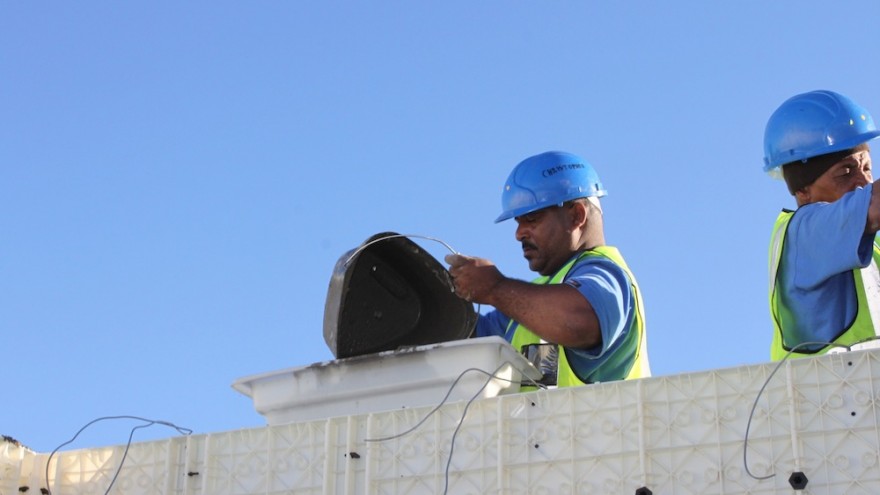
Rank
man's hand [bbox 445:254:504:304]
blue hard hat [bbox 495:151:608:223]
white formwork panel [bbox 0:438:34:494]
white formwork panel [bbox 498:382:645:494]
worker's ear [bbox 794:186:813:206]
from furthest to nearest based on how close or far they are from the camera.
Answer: blue hard hat [bbox 495:151:608:223], worker's ear [bbox 794:186:813:206], white formwork panel [bbox 0:438:34:494], man's hand [bbox 445:254:504:304], white formwork panel [bbox 498:382:645:494]

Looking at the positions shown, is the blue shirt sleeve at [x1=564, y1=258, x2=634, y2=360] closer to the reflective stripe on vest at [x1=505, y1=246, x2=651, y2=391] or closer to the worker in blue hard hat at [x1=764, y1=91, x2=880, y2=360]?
the reflective stripe on vest at [x1=505, y1=246, x2=651, y2=391]

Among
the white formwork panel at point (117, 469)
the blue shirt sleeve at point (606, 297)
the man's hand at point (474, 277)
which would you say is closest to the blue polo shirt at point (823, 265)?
the blue shirt sleeve at point (606, 297)

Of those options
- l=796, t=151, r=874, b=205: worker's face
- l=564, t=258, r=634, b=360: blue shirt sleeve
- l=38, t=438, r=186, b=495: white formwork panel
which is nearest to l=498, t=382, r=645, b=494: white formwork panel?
l=564, t=258, r=634, b=360: blue shirt sleeve

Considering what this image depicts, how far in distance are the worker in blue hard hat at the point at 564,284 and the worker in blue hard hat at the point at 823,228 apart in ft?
1.98

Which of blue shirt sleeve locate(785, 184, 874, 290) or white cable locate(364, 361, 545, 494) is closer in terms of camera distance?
white cable locate(364, 361, 545, 494)

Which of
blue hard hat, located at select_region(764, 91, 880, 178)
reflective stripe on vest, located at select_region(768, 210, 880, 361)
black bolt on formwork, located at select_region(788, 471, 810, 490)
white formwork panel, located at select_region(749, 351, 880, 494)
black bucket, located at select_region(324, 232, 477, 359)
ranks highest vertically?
blue hard hat, located at select_region(764, 91, 880, 178)

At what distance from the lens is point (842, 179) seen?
5641 millimetres

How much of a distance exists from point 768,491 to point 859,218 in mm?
1300

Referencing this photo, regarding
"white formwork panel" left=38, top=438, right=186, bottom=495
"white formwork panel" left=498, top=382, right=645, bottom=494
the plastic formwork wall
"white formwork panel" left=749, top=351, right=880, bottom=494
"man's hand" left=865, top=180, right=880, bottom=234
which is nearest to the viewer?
"white formwork panel" left=749, top=351, right=880, bottom=494

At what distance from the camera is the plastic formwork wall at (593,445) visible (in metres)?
4.02

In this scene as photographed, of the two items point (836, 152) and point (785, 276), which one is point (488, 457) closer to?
point (785, 276)

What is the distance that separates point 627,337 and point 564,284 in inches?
16.3

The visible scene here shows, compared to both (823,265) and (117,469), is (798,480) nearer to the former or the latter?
(823,265)

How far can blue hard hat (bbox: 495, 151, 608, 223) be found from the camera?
6.27 meters
